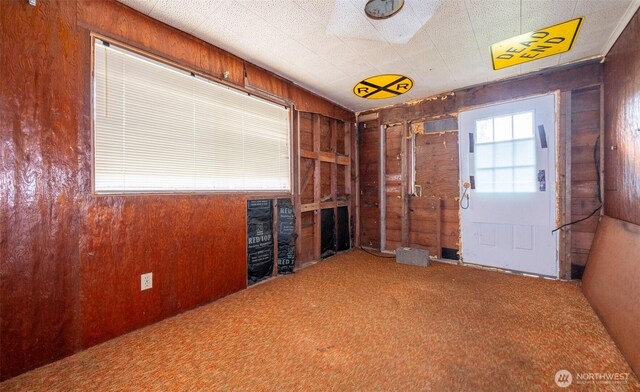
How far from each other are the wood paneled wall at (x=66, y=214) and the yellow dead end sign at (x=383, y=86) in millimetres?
2135

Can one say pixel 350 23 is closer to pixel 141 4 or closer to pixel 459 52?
pixel 459 52

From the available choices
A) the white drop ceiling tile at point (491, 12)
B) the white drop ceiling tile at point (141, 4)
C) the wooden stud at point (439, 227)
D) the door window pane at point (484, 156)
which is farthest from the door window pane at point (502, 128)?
the white drop ceiling tile at point (141, 4)

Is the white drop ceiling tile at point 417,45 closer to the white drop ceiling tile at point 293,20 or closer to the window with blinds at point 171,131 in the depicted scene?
the white drop ceiling tile at point 293,20

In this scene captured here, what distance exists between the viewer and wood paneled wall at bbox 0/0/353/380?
151cm

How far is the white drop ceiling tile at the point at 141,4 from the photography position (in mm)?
1924

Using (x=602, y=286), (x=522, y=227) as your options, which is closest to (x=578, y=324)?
(x=602, y=286)

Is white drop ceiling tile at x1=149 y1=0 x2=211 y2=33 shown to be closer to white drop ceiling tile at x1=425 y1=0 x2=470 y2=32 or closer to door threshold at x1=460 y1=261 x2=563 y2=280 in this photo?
white drop ceiling tile at x1=425 y1=0 x2=470 y2=32

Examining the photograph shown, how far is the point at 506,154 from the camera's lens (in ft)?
10.7

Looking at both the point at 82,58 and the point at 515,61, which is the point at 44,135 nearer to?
the point at 82,58

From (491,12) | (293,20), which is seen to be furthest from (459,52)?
(293,20)

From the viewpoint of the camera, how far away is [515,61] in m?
2.83

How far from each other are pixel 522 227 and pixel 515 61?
1877 millimetres

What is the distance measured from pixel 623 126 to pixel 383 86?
7.60ft

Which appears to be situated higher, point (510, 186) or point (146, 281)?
point (510, 186)
